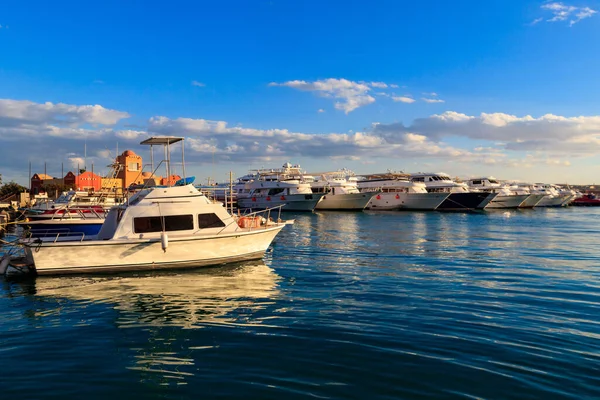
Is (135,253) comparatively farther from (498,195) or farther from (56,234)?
(498,195)

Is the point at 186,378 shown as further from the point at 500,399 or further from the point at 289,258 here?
the point at 289,258

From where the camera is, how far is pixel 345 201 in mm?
68875

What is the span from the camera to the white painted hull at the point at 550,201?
89.3 m

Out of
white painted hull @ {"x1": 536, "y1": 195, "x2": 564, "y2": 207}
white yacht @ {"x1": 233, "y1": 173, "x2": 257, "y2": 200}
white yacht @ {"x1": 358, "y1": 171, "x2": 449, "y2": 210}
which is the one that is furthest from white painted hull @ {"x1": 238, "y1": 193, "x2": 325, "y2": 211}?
white painted hull @ {"x1": 536, "y1": 195, "x2": 564, "y2": 207}

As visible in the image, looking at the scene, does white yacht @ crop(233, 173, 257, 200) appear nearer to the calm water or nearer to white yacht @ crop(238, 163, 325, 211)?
white yacht @ crop(238, 163, 325, 211)

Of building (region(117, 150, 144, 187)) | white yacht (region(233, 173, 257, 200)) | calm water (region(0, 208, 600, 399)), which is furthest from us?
building (region(117, 150, 144, 187))

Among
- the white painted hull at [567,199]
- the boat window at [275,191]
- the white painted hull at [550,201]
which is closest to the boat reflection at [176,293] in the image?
the boat window at [275,191]

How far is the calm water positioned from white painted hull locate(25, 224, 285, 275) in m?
0.56

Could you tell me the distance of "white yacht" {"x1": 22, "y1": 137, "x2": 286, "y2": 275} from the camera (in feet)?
49.0

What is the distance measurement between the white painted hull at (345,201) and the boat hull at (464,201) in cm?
1249

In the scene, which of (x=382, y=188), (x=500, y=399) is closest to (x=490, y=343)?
(x=500, y=399)

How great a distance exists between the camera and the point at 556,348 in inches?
322

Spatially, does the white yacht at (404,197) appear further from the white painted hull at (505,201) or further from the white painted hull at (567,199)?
the white painted hull at (567,199)

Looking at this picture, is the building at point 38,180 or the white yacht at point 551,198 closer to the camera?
the white yacht at point 551,198
